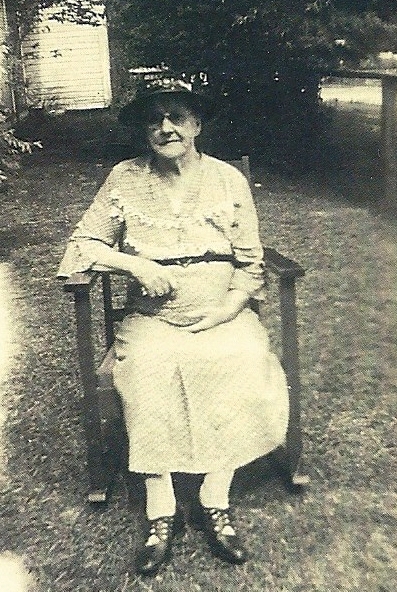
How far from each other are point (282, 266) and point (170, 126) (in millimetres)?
416

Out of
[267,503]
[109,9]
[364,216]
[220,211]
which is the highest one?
[109,9]

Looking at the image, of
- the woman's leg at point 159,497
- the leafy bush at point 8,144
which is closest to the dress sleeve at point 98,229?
the woman's leg at point 159,497

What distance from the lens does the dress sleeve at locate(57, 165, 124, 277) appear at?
1.74 metres

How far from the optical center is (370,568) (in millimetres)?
1521

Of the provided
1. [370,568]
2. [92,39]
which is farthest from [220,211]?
[92,39]

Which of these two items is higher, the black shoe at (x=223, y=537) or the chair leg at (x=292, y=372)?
the chair leg at (x=292, y=372)

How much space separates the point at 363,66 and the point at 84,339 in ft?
5.46

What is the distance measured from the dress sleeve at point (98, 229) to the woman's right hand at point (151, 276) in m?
0.11

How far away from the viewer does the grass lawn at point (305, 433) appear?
5.15 feet

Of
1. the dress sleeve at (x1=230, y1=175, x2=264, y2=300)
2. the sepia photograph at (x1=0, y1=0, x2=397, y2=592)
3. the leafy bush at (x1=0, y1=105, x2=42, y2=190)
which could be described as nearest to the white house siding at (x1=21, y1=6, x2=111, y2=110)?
the sepia photograph at (x1=0, y1=0, x2=397, y2=592)

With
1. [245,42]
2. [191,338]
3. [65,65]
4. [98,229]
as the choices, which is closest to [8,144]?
[65,65]

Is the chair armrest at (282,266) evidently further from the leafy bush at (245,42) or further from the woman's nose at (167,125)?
the leafy bush at (245,42)

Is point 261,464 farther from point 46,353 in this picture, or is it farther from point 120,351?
point 46,353

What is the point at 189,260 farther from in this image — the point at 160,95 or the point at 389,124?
the point at 389,124
